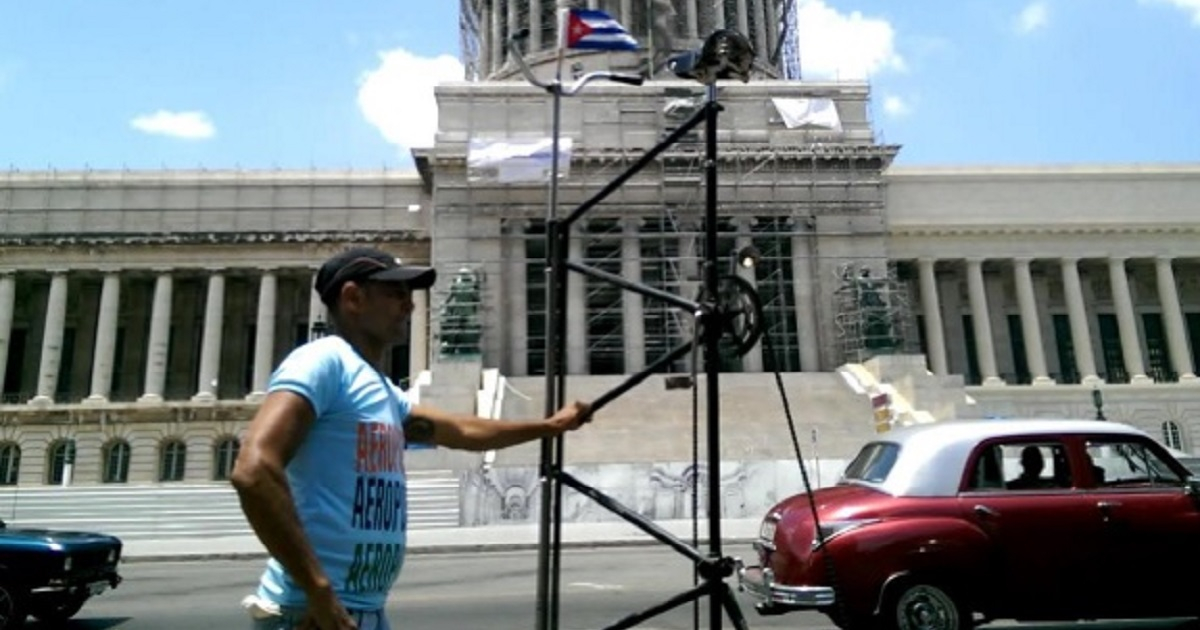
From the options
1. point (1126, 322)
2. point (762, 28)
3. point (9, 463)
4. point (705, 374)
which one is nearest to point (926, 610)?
point (705, 374)

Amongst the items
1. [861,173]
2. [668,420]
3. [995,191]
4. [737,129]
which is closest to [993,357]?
[995,191]

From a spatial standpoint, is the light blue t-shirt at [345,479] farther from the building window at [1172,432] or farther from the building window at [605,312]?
the building window at [1172,432]

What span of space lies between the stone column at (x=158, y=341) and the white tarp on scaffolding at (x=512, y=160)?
16.8 meters

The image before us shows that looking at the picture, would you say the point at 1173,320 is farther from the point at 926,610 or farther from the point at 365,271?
the point at 365,271

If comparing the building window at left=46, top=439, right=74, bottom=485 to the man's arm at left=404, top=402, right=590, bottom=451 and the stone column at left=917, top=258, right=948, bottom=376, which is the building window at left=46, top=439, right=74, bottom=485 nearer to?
the stone column at left=917, top=258, right=948, bottom=376

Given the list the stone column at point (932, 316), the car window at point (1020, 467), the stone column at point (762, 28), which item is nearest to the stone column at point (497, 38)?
the stone column at point (762, 28)

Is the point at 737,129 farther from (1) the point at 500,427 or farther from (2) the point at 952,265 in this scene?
(1) the point at 500,427

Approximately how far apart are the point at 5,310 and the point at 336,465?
49.9 m

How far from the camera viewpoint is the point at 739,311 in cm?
325

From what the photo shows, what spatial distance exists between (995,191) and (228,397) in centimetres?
4031

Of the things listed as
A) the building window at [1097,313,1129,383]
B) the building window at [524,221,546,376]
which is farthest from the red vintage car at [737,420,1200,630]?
the building window at [1097,313,1129,383]

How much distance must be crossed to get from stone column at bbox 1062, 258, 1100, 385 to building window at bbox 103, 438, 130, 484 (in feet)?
147

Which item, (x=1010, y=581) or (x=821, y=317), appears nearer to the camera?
(x=1010, y=581)

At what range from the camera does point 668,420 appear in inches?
1182
